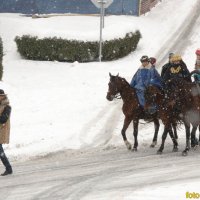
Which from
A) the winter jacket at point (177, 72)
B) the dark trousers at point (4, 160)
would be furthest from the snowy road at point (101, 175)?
the winter jacket at point (177, 72)

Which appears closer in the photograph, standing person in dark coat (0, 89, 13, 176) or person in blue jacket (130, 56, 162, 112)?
standing person in dark coat (0, 89, 13, 176)

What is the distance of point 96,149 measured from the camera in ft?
49.4

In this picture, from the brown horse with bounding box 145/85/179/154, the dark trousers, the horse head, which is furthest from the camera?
the horse head

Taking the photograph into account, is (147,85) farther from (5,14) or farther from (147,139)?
(5,14)

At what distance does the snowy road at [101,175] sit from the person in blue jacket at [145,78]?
1572mm

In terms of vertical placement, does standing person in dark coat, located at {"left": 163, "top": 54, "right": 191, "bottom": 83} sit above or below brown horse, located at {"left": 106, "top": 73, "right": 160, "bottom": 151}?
above

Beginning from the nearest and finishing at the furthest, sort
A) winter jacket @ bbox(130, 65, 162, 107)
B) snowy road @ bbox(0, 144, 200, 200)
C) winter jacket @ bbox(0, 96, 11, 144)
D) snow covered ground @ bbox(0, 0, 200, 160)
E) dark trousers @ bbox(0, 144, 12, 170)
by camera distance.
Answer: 1. snowy road @ bbox(0, 144, 200, 200)
2. winter jacket @ bbox(0, 96, 11, 144)
3. dark trousers @ bbox(0, 144, 12, 170)
4. winter jacket @ bbox(130, 65, 162, 107)
5. snow covered ground @ bbox(0, 0, 200, 160)

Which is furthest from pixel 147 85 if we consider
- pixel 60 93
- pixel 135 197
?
pixel 60 93

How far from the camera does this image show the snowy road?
421 inches

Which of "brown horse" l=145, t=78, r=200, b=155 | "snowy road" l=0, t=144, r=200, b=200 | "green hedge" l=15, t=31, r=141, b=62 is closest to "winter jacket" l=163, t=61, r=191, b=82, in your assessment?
"brown horse" l=145, t=78, r=200, b=155

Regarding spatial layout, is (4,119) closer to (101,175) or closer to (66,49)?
(101,175)

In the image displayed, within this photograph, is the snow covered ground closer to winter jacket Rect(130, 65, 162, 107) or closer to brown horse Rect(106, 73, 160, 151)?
brown horse Rect(106, 73, 160, 151)

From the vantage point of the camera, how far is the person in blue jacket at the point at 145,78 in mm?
14172

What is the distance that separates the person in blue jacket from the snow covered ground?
202cm
